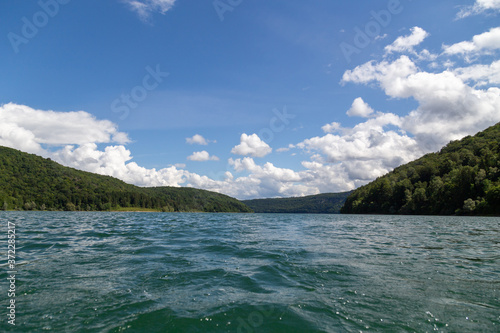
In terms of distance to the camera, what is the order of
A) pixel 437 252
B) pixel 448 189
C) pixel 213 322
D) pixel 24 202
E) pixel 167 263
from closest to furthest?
pixel 213 322 → pixel 167 263 → pixel 437 252 → pixel 448 189 → pixel 24 202

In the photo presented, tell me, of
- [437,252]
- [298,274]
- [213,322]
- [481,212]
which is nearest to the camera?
[213,322]

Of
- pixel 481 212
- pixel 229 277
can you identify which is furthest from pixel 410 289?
pixel 481 212

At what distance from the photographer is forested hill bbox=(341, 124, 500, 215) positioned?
95562mm

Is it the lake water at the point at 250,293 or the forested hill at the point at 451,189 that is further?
the forested hill at the point at 451,189

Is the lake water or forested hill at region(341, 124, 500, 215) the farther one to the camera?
forested hill at region(341, 124, 500, 215)

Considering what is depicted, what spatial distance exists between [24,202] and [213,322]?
8914 inches

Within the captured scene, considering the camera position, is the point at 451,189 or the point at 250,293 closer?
the point at 250,293

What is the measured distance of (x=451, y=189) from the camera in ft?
364

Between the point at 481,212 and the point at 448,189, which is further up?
the point at 448,189

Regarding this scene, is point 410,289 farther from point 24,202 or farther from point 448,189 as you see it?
point 24,202

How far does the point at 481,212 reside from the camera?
92.1 m

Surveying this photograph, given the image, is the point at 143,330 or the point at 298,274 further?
the point at 298,274

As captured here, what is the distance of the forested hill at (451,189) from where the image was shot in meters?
95.6

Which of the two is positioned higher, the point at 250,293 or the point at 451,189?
the point at 451,189
